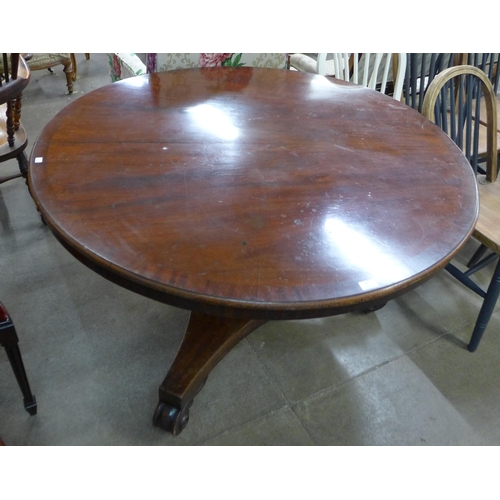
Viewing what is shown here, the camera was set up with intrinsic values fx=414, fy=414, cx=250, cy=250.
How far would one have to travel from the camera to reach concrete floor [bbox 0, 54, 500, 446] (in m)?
1.27

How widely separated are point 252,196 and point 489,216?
3.07 feet

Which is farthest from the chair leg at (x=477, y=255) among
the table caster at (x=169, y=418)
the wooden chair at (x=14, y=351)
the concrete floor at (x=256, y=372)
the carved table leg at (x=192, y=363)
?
the wooden chair at (x=14, y=351)

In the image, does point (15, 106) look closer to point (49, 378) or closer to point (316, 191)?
point (49, 378)

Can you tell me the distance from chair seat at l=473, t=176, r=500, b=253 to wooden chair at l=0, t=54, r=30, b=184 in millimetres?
1515

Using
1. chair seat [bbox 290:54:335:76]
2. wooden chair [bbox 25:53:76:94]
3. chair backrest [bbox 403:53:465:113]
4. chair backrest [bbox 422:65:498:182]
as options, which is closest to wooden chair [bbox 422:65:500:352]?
chair backrest [bbox 422:65:498:182]

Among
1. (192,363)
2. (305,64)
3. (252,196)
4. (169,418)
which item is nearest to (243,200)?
(252,196)

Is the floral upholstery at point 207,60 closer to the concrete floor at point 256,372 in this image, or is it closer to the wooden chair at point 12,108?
the wooden chair at point 12,108

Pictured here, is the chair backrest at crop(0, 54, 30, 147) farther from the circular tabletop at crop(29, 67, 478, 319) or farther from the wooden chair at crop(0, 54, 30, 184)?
the circular tabletop at crop(29, 67, 478, 319)

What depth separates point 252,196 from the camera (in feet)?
3.01

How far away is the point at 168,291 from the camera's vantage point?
2.34 ft

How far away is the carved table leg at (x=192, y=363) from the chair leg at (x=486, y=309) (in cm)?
82

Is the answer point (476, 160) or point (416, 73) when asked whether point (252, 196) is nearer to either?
point (476, 160)

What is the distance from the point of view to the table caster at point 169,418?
3.93 ft

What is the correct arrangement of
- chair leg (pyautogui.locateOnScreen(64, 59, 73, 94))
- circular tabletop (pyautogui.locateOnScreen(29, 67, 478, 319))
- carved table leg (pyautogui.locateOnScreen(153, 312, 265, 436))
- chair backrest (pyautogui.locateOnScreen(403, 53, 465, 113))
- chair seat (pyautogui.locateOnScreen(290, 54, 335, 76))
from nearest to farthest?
circular tabletop (pyautogui.locateOnScreen(29, 67, 478, 319)), carved table leg (pyautogui.locateOnScreen(153, 312, 265, 436)), chair backrest (pyautogui.locateOnScreen(403, 53, 465, 113)), chair seat (pyautogui.locateOnScreen(290, 54, 335, 76)), chair leg (pyautogui.locateOnScreen(64, 59, 73, 94))
